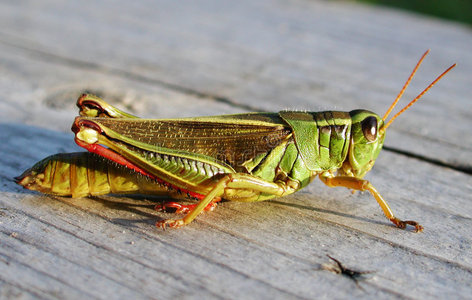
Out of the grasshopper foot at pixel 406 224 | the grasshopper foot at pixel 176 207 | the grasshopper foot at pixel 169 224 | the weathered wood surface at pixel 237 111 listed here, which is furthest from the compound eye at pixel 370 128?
the grasshopper foot at pixel 169 224

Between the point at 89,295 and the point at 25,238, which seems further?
the point at 25,238

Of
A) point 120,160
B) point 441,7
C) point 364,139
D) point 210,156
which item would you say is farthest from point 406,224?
point 441,7

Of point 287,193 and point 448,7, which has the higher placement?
point 448,7

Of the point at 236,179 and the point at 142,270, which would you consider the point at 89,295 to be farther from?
the point at 236,179

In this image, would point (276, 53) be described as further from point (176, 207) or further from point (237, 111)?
point (176, 207)

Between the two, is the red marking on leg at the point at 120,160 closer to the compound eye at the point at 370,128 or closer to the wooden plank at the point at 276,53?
the compound eye at the point at 370,128

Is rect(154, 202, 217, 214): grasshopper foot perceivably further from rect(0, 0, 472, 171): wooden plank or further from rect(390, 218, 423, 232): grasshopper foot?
rect(0, 0, 472, 171): wooden plank

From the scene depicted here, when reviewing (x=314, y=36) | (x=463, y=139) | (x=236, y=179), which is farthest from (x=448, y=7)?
(x=236, y=179)

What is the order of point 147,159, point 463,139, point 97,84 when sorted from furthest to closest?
point 97,84, point 463,139, point 147,159
